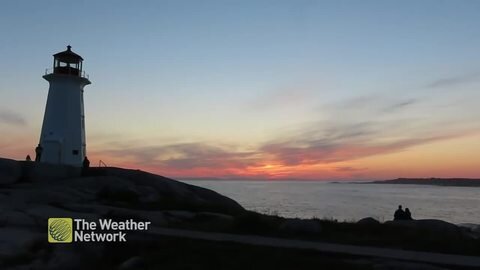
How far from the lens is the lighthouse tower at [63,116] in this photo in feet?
114

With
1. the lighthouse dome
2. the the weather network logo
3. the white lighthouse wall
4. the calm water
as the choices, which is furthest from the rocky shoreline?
the calm water

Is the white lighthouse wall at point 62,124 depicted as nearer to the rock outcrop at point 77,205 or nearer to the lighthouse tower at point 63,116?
the lighthouse tower at point 63,116

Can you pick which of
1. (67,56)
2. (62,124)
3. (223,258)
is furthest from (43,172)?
(223,258)

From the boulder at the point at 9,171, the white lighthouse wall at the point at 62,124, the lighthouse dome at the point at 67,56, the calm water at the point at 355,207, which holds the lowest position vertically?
the calm water at the point at 355,207

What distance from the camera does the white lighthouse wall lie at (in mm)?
34656

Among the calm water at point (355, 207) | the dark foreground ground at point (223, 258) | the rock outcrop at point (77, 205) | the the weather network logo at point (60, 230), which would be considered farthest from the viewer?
the calm water at point (355, 207)

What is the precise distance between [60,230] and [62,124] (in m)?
20.9

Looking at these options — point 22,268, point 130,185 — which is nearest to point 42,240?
point 22,268

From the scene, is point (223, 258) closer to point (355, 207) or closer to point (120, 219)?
point (120, 219)

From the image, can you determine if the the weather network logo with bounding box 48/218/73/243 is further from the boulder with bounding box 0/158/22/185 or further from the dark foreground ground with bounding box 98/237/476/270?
the boulder with bounding box 0/158/22/185

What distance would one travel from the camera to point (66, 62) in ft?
118

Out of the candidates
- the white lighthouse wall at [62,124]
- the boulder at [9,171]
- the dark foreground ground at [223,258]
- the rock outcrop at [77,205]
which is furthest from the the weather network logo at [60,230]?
Answer: the white lighthouse wall at [62,124]

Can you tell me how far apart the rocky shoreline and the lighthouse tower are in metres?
5.17

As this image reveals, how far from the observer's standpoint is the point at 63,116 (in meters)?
35.2
